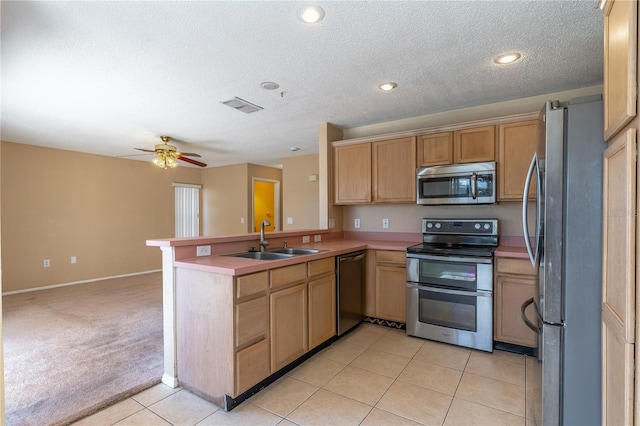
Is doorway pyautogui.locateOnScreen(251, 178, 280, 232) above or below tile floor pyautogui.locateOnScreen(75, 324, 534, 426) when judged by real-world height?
above

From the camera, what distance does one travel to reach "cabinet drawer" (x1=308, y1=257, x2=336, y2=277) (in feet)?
8.48

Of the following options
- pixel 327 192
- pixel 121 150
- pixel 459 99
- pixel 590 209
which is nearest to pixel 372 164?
pixel 327 192

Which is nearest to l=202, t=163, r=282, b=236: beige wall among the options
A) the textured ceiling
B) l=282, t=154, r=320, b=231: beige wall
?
l=282, t=154, r=320, b=231: beige wall

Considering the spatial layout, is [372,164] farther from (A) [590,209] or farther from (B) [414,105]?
(A) [590,209]

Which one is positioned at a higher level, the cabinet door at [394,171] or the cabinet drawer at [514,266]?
the cabinet door at [394,171]

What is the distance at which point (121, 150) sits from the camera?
212 inches

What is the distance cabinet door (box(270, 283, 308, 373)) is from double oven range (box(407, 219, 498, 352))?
46.9 inches

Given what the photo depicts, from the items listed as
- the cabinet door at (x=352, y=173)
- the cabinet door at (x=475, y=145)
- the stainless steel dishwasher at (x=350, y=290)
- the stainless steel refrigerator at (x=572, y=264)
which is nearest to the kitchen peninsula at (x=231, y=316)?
the stainless steel dishwasher at (x=350, y=290)

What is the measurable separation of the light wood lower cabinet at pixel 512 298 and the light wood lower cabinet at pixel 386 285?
835 mm

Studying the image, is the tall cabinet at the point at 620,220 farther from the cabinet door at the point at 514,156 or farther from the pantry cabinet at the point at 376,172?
the pantry cabinet at the point at 376,172

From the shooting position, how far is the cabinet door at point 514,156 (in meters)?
2.84

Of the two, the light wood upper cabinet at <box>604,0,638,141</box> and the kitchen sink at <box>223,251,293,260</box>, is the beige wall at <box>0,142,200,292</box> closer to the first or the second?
the kitchen sink at <box>223,251,293,260</box>

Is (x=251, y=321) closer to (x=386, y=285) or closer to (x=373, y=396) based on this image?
(x=373, y=396)

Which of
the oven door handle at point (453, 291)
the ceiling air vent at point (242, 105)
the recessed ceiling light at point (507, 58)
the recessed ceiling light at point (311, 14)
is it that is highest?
the recessed ceiling light at point (507, 58)
